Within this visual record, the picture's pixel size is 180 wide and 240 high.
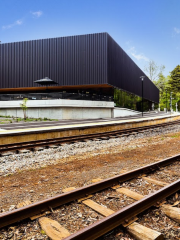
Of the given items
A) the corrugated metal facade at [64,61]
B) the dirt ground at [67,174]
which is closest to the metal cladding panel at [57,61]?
the corrugated metal facade at [64,61]

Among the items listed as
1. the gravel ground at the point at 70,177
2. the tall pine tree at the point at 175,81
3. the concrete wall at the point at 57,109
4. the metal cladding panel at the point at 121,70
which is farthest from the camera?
the tall pine tree at the point at 175,81

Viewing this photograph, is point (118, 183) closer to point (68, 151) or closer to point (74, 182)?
point (74, 182)

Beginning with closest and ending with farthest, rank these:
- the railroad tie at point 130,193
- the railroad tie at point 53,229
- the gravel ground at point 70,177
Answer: the railroad tie at point 53,229, the gravel ground at point 70,177, the railroad tie at point 130,193

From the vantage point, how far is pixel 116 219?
346 cm

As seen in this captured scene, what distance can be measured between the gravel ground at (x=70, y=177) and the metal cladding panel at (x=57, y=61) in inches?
1084

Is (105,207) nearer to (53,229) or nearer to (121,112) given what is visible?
(53,229)

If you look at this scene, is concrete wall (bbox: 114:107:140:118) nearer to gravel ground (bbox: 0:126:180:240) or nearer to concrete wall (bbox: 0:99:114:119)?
concrete wall (bbox: 0:99:114:119)

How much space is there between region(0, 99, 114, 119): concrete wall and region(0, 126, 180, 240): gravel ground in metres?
17.2

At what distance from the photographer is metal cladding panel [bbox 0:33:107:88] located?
121 ft

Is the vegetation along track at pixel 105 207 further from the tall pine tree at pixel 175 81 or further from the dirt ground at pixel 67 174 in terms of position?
the tall pine tree at pixel 175 81

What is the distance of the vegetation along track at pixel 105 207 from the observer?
3.24m

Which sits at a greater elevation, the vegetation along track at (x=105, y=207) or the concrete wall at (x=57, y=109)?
the concrete wall at (x=57, y=109)

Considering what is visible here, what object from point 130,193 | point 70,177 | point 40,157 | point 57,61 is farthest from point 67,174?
point 57,61

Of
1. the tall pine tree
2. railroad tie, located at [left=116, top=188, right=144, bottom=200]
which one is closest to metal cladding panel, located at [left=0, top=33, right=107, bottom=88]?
railroad tie, located at [left=116, top=188, right=144, bottom=200]
